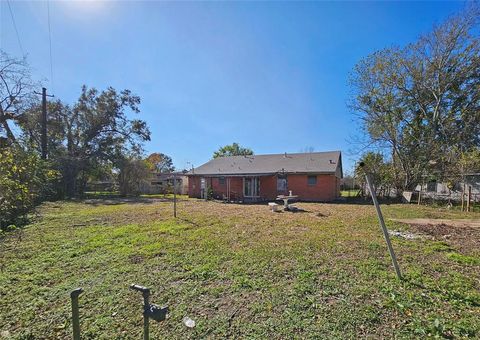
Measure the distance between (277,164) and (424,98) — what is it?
1258 centimetres

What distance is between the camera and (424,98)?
1772cm

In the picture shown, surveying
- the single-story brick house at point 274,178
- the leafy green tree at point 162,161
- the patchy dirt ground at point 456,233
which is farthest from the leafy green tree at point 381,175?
the leafy green tree at point 162,161

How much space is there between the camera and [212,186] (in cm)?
2219

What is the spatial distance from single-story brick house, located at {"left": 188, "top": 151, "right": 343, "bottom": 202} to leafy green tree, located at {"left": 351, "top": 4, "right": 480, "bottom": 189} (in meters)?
4.68

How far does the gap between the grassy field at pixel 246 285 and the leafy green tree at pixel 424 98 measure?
13530 mm

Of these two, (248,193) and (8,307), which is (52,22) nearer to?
(8,307)

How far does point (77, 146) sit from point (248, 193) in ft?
65.9

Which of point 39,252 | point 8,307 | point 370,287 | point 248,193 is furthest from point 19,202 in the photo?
point 248,193

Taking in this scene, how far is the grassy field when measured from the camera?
105 inches

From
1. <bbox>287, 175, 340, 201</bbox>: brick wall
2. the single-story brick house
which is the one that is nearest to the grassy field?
<bbox>287, 175, 340, 201</bbox>: brick wall

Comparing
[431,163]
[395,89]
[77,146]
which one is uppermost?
[395,89]

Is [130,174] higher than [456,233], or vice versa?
[130,174]

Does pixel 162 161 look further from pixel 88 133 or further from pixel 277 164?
pixel 277 164

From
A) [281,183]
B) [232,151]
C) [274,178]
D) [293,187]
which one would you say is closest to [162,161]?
[232,151]
